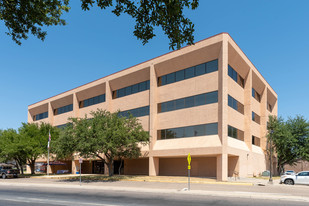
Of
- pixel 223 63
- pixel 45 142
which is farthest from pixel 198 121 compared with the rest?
pixel 45 142

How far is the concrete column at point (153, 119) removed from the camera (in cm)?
3772

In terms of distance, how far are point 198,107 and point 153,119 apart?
22.7 feet

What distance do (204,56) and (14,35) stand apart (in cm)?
2810

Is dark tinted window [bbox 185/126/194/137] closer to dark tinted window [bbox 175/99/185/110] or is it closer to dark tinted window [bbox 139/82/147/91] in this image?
dark tinted window [bbox 175/99/185/110]

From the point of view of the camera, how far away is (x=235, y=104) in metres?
36.2

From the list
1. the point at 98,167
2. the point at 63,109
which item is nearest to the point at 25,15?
the point at 98,167

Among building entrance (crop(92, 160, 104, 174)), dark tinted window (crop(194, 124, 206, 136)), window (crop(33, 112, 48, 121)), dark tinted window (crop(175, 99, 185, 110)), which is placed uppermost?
dark tinted window (crop(175, 99, 185, 110))

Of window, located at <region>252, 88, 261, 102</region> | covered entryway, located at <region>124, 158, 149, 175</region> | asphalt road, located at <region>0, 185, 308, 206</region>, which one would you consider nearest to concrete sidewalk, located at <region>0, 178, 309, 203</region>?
asphalt road, located at <region>0, 185, 308, 206</region>

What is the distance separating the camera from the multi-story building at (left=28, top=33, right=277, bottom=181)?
106 feet

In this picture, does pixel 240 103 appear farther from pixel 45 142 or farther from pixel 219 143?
pixel 45 142

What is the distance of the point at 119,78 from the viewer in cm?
4366

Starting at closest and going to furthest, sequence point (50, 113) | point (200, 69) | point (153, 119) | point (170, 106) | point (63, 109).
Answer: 1. point (200, 69)
2. point (170, 106)
3. point (153, 119)
4. point (63, 109)
5. point (50, 113)

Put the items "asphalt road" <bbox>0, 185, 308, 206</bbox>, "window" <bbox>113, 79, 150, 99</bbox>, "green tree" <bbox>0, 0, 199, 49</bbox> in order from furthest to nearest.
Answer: "window" <bbox>113, 79, 150, 99</bbox>
"asphalt road" <bbox>0, 185, 308, 206</bbox>
"green tree" <bbox>0, 0, 199, 49</bbox>

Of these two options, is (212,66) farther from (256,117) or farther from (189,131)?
(256,117)
